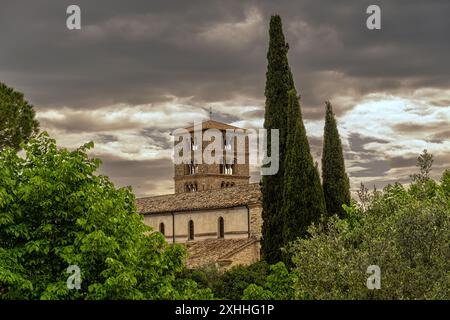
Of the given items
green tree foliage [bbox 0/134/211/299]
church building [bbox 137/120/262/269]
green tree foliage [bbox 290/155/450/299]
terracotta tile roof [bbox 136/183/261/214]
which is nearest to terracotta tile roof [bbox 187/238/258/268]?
church building [bbox 137/120/262/269]

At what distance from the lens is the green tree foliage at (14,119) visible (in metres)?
40.8

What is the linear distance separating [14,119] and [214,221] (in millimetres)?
18898

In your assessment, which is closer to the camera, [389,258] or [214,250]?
[389,258]

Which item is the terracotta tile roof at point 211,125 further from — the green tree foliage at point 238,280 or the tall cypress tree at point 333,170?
the green tree foliage at point 238,280

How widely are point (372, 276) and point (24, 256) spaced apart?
10.1 m

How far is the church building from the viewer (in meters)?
49.4

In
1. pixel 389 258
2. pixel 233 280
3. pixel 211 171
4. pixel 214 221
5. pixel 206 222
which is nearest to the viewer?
pixel 389 258

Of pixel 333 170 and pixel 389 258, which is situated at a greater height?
pixel 333 170

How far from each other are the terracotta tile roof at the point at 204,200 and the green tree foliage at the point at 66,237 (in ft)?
91.7

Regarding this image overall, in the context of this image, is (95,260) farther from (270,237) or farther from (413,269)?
(270,237)

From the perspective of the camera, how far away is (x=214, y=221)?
55125mm

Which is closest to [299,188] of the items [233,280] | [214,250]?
[233,280]

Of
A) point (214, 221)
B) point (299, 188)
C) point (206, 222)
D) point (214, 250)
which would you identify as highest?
point (299, 188)

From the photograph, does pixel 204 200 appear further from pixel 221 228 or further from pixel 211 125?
pixel 211 125
